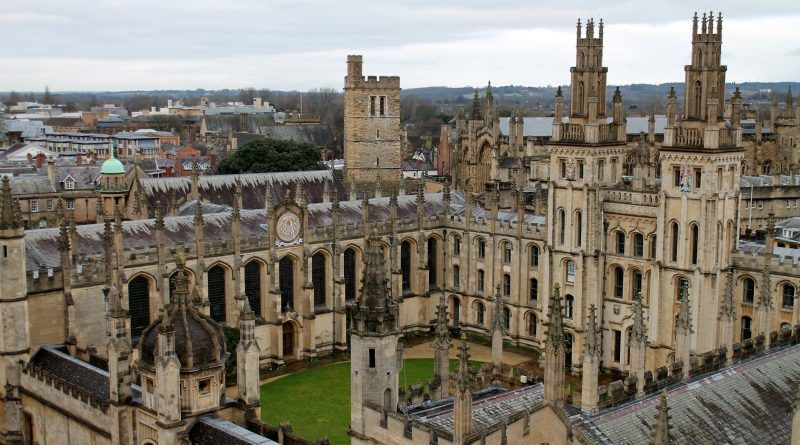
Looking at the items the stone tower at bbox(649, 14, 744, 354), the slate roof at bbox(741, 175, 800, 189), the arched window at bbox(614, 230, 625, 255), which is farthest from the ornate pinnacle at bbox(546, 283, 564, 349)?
the slate roof at bbox(741, 175, 800, 189)

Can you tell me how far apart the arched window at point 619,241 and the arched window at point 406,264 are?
44.9 ft

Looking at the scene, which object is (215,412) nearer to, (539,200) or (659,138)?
(539,200)

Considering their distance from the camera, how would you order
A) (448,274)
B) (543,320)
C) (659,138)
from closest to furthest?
1. (543,320)
2. (448,274)
3. (659,138)

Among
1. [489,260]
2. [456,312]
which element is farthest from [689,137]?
[456,312]

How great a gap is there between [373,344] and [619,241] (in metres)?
24.6

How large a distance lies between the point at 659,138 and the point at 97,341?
57.1 meters

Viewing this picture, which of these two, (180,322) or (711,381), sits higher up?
(180,322)

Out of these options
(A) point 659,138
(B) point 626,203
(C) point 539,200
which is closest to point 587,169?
(B) point 626,203

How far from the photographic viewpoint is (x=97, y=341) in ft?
132

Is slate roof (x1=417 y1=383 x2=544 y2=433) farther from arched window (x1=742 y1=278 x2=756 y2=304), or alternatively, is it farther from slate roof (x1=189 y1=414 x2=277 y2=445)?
arched window (x1=742 y1=278 x2=756 y2=304)

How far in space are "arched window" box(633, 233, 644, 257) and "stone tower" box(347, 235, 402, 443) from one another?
76.5 feet

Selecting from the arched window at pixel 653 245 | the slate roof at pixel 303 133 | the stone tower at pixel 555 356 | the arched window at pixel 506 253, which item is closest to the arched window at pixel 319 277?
the arched window at pixel 506 253

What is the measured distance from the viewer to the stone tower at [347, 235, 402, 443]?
75.7ft

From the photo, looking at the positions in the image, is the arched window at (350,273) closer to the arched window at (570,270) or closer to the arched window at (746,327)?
the arched window at (570,270)
